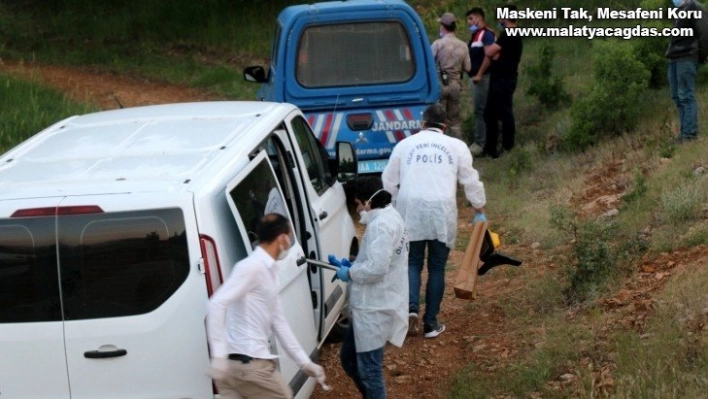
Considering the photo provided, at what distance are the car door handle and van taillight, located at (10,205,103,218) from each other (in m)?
0.62

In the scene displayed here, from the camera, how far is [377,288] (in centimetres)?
586

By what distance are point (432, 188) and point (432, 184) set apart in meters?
0.03

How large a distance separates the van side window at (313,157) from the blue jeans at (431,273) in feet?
2.49

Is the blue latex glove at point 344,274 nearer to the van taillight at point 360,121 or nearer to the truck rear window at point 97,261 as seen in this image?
the truck rear window at point 97,261

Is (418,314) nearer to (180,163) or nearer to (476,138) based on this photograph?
(180,163)

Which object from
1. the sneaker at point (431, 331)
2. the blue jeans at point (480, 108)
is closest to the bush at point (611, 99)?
the blue jeans at point (480, 108)

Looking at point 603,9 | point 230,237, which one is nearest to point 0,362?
point 230,237

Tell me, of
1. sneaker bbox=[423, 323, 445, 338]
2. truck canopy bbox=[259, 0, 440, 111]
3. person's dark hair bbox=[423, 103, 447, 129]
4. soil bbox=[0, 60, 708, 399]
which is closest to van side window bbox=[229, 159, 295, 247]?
soil bbox=[0, 60, 708, 399]

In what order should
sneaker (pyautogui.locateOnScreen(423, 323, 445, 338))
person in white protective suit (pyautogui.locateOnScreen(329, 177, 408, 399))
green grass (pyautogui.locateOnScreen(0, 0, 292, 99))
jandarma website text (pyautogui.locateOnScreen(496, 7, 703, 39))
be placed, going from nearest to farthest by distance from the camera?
1. person in white protective suit (pyautogui.locateOnScreen(329, 177, 408, 399))
2. sneaker (pyautogui.locateOnScreen(423, 323, 445, 338))
3. jandarma website text (pyautogui.locateOnScreen(496, 7, 703, 39))
4. green grass (pyautogui.locateOnScreen(0, 0, 292, 99))

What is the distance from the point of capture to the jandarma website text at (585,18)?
12.6 m

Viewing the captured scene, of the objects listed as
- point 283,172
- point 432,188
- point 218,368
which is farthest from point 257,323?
point 432,188

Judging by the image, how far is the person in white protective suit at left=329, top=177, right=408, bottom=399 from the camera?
578 cm

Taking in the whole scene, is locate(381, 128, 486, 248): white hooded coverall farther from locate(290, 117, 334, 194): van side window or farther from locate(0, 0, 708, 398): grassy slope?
locate(0, 0, 708, 398): grassy slope

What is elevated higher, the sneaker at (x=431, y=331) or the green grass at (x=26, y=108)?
the green grass at (x=26, y=108)
